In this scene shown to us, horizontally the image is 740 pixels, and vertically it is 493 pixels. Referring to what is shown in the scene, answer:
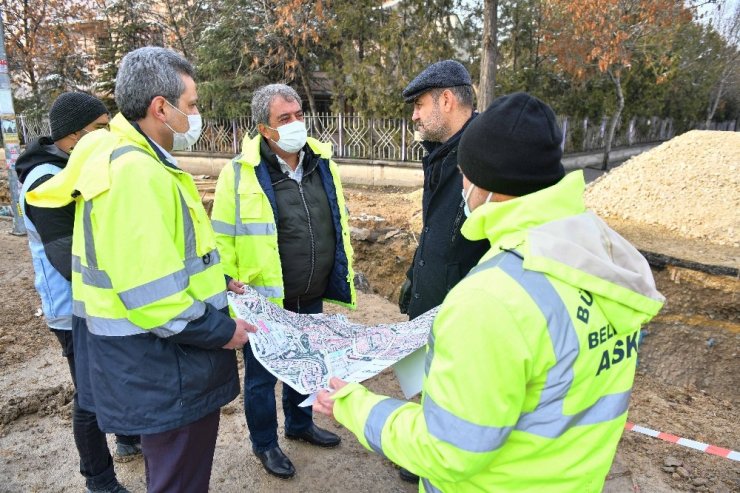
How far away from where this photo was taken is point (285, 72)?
15.1 metres

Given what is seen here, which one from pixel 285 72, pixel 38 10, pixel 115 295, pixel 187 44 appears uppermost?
pixel 38 10

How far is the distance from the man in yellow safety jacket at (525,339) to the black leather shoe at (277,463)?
168cm

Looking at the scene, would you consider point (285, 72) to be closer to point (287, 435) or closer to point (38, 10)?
point (38, 10)

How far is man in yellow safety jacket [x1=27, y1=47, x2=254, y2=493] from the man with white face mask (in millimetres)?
717

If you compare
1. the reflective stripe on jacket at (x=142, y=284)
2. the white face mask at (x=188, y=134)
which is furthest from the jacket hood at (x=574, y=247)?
the white face mask at (x=188, y=134)

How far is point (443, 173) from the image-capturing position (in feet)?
7.84

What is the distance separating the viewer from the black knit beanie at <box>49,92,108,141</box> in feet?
8.29

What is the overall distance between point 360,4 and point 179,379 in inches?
541

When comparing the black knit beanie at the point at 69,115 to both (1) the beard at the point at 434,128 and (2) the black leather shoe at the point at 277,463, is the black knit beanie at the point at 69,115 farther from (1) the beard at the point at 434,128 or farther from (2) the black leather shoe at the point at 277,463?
(2) the black leather shoe at the point at 277,463

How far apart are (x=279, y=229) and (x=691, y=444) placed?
308 cm

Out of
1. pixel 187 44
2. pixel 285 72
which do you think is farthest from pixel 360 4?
pixel 187 44

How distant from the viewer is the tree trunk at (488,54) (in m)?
9.11

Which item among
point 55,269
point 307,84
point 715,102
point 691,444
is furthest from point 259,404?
point 715,102

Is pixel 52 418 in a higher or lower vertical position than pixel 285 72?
lower
